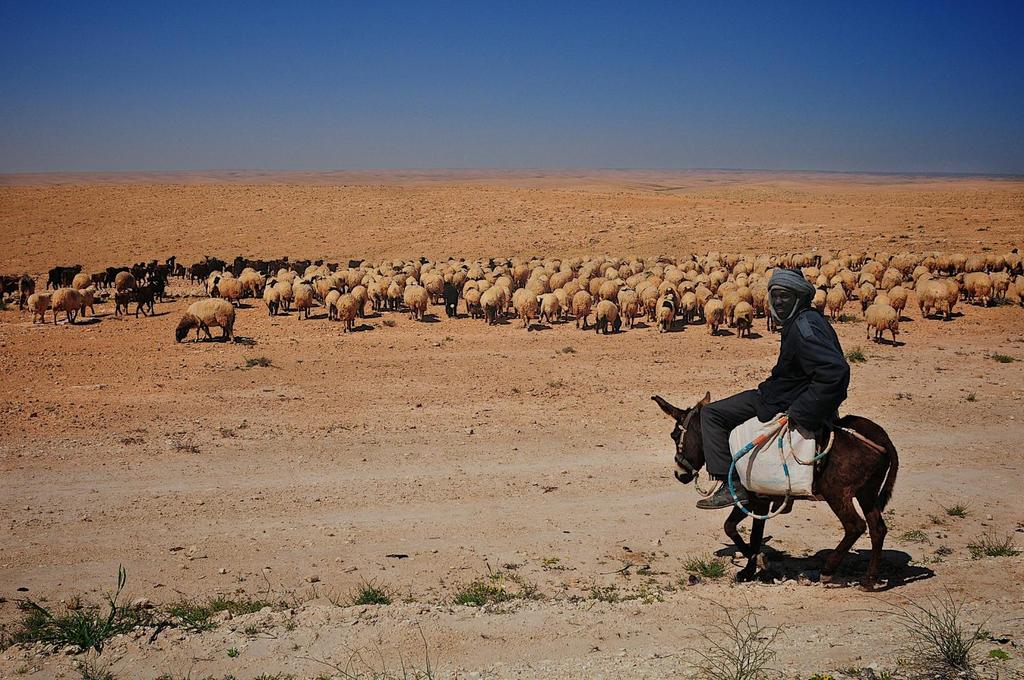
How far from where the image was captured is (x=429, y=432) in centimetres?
1154

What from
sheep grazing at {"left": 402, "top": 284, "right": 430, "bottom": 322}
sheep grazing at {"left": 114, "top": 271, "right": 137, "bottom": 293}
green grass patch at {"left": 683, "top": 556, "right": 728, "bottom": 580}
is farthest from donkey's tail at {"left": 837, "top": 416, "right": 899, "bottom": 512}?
sheep grazing at {"left": 114, "top": 271, "right": 137, "bottom": 293}

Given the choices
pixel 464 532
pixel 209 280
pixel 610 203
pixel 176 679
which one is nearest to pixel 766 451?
pixel 464 532

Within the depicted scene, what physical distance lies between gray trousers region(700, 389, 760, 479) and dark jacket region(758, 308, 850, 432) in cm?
37

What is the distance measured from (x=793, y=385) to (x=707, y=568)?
6.62 feet

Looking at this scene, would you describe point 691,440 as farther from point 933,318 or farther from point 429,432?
point 933,318

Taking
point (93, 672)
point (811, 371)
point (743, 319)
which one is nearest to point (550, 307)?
point (743, 319)

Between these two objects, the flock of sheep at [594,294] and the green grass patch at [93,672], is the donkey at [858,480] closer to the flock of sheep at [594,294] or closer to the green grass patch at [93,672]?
the green grass patch at [93,672]

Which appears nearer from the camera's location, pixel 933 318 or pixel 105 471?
pixel 105 471

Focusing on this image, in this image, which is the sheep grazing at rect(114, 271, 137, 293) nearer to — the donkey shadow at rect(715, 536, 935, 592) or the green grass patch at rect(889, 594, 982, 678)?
the donkey shadow at rect(715, 536, 935, 592)

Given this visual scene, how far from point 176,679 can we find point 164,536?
3412mm

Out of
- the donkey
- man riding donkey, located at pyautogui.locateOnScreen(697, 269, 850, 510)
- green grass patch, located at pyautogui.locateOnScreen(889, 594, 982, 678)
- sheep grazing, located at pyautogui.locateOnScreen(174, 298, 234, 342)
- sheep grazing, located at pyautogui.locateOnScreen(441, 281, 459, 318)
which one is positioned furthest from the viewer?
sheep grazing, located at pyautogui.locateOnScreen(441, 281, 459, 318)

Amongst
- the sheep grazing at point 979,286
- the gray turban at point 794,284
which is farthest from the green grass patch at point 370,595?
the sheep grazing at point 979,286

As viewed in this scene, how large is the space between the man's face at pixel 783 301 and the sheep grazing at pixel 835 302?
17491 mm

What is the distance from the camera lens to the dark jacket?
205 inches
